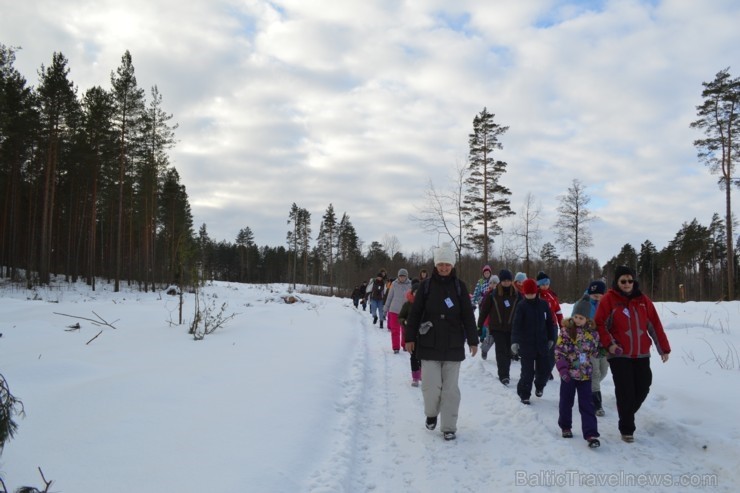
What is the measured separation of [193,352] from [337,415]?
12.4 ft

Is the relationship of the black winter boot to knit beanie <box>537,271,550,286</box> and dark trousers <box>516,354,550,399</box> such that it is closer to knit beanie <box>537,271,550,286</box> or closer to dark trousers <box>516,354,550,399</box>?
dark trousers <box>516,354,550,399</box>

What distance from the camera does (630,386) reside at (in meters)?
4.79

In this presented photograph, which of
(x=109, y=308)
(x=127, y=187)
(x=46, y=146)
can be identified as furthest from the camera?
(x=127, y=187)

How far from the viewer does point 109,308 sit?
13.2 metres

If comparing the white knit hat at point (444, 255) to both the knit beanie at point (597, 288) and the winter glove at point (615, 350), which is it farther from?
the knit beanie at point (597, 288)

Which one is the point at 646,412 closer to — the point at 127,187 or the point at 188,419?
the point at 188,419

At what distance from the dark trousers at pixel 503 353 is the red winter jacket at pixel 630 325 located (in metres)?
2.80

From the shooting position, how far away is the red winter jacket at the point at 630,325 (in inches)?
189

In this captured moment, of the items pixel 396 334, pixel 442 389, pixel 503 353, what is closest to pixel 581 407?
pixel 442 389

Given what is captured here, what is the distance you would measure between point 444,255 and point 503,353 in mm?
3337

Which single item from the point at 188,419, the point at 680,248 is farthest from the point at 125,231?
the point at 680,248

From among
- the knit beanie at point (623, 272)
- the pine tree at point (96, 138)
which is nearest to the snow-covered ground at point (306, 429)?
the knit beanie at point (623, 272)

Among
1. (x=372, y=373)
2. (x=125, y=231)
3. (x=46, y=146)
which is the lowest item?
(x=372, y=373)

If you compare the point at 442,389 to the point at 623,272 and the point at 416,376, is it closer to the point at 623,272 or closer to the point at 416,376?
the point at 416,376
